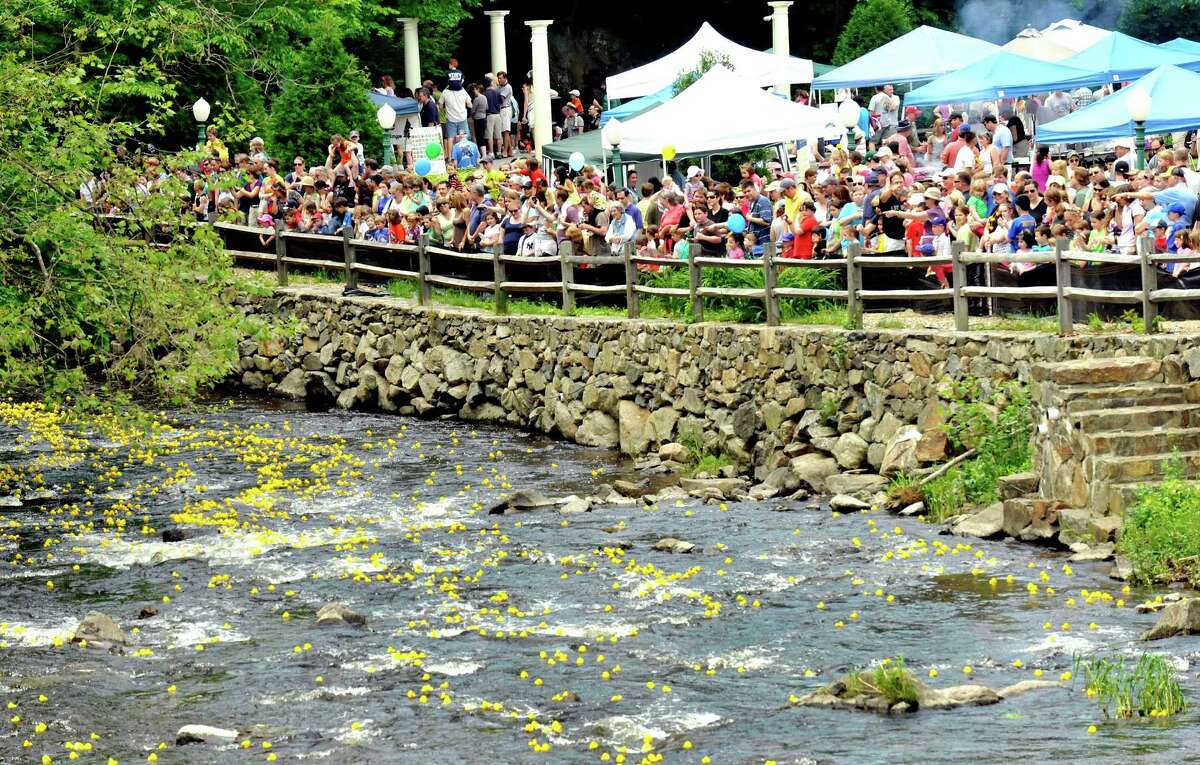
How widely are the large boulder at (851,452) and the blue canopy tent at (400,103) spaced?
723 inches

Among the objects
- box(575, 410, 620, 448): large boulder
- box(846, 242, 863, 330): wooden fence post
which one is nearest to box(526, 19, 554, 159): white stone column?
box(575, 410, 620, 448): large boulder

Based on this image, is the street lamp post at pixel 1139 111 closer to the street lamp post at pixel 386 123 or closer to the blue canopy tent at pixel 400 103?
the street lamp post at pixel 386 123

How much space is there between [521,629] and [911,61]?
69.2 ft

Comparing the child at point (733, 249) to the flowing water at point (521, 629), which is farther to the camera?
the child at point (733, 249)

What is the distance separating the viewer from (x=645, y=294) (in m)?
22.2

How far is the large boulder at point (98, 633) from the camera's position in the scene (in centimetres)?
1340

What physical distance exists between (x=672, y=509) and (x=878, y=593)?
4.16 metres

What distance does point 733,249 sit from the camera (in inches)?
827

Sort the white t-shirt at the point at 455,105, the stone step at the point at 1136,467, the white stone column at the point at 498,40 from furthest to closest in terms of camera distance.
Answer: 1. the white stone column at the point at 498,40
2. the white t-shirt at the point at 455,105
3. the stone step at the point at 1136,467

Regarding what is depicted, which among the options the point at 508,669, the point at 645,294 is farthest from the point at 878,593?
the point at 645,294

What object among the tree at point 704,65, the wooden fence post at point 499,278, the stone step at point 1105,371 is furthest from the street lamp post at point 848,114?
the stone step at point 1105,371

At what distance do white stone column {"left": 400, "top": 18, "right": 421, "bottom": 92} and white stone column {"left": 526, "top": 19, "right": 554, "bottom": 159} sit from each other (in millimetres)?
3758

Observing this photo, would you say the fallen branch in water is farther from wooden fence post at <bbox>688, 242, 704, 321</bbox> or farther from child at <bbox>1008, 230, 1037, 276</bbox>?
wooden fence post at <bbox>688, 242, 704, 321</bbox>

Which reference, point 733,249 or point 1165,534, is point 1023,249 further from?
point 1165,534
